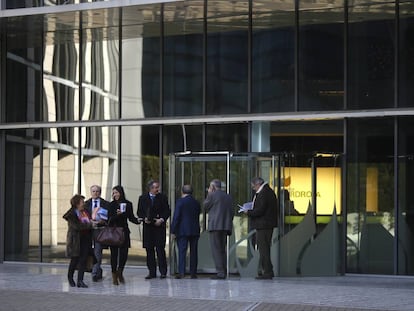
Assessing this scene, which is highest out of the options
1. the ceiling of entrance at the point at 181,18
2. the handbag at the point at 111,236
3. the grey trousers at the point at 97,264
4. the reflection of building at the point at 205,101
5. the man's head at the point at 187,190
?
the ceiling of entrance at the point at 181,18

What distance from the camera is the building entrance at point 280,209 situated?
51.3 ft

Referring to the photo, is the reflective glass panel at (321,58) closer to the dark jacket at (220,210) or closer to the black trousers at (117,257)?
the dark jacket at (220,210)

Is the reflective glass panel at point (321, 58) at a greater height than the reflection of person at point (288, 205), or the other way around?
the reflective glass panel at point (321, 58)

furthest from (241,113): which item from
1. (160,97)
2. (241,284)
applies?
(241,284)

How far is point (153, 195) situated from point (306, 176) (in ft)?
10.0

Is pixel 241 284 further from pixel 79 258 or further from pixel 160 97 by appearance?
pixel 160 97

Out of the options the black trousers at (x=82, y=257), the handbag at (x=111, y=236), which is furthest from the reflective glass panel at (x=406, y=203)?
the black trousers at (x=82, y=257)

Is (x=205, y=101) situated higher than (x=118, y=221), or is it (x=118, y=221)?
(x=205, y=101)

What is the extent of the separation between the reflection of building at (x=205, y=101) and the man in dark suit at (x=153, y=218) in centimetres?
123

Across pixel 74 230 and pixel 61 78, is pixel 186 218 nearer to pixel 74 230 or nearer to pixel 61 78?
pixel 74 230

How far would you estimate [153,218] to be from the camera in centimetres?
1500

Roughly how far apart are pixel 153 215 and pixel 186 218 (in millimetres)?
612

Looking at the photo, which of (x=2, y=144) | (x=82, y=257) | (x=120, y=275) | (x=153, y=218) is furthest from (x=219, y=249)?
(x=2, y=144)

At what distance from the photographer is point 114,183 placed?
18.4m
